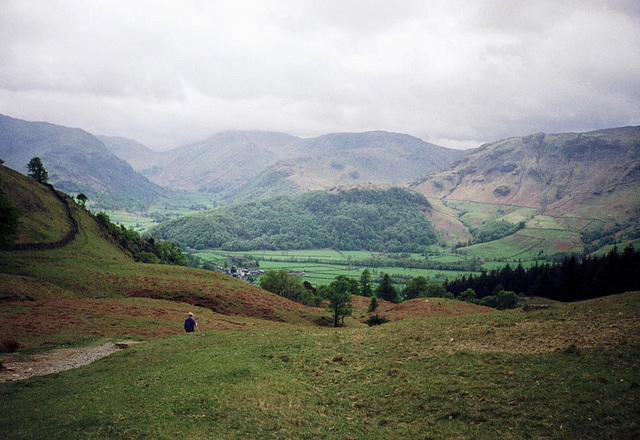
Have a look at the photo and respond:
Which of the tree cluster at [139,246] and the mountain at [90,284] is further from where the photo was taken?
the tree cluster at [139,246]

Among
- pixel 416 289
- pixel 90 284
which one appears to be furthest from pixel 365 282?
pixel 90 284

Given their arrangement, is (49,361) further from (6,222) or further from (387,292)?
(387,292)

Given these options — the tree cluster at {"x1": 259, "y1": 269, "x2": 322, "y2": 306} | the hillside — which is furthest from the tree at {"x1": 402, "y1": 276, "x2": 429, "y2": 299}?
the hillside

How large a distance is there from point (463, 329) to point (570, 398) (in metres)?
→ 13.3

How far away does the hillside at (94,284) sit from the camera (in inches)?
1656

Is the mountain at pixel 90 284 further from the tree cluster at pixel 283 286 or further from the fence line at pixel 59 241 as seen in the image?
the tree cluster at pixel 283 286

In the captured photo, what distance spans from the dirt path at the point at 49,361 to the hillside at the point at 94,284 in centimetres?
450

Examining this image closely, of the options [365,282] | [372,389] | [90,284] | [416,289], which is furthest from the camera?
[365,282]

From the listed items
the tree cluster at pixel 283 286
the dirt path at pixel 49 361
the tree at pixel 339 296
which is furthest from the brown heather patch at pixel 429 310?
the dirt path at pixel 49 361

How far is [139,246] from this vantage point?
374 feet

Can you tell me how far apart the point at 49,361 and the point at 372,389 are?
23.5 meters

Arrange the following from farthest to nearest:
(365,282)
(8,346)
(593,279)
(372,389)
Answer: (365,282), (593,279), (8,346), (372,389)

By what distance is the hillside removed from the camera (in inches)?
1656

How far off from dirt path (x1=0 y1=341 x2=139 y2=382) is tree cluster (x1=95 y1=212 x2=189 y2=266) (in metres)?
75.8
